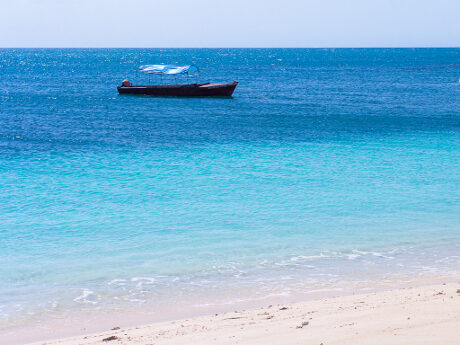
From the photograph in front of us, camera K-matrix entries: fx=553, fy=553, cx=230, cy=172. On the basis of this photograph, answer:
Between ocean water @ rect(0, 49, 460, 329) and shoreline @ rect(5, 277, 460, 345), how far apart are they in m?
1.15

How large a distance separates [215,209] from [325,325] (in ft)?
33.2

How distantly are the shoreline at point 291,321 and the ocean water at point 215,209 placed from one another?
3.77ft

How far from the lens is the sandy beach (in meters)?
7.74

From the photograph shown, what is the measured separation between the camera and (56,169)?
2444 cm

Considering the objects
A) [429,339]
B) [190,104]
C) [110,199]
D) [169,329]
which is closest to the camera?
[429,339]

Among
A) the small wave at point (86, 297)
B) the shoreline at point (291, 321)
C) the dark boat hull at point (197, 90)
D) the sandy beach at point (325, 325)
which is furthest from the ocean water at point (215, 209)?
the dark boat hull at point (197, 90)

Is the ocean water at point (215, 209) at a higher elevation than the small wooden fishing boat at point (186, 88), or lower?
lower

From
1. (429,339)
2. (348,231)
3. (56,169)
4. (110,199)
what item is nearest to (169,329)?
(429,339)

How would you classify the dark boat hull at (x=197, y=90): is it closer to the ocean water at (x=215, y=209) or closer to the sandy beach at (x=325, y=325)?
the ocean water at (x=215, y=209)

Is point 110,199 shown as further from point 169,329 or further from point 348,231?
point 169,329

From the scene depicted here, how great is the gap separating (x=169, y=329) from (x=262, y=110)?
41.7m

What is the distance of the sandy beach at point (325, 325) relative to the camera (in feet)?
25.4

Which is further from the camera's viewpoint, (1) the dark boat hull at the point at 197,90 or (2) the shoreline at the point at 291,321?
(1) the dark boat hull at the point at 197,90

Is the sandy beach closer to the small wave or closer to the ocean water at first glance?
the small wave
